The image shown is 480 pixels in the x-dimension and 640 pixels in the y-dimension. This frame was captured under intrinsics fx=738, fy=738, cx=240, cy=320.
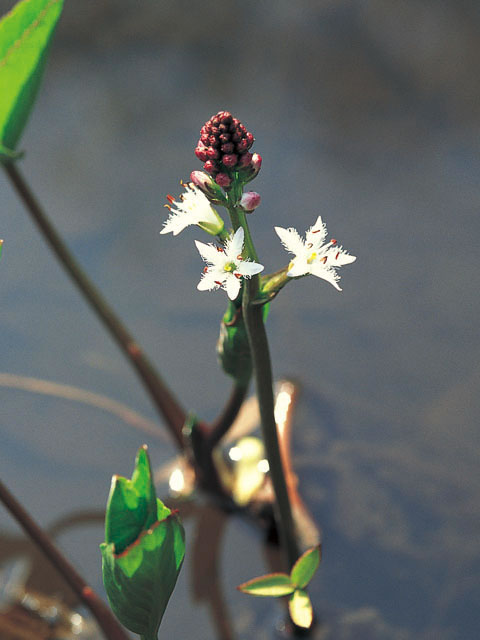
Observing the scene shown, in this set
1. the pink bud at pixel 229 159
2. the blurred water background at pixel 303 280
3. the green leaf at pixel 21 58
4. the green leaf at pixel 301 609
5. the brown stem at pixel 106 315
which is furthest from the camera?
the blurred water background at pixel 303 280

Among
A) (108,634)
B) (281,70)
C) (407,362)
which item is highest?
(281,70)

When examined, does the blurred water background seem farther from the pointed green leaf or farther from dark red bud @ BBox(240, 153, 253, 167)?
dark red bud @ BBox(240, 153, 253, 167)

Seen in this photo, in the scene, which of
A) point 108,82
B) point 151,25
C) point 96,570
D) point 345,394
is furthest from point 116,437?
point 151,25

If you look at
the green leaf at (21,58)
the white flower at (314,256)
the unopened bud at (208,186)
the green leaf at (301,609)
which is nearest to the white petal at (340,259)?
the white flower at (314,256)

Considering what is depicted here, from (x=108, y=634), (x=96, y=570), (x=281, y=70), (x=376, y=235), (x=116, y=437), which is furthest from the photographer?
(x=281, y=70)

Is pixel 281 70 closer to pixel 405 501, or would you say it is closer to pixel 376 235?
pixel 376 235

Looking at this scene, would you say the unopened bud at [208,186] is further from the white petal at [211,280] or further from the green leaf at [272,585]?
the green leaf at [272,585]
